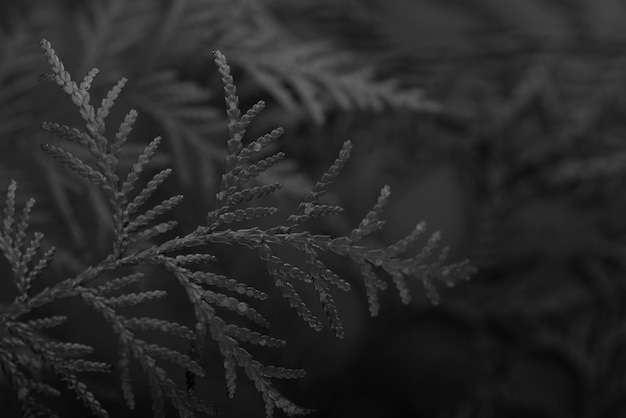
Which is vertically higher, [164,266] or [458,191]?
[458,191]

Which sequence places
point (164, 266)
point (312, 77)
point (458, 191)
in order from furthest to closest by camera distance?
1. point (458, 191)
2. point (312, 77)
3. point (164, 266)

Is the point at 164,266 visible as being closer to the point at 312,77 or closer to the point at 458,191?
the point at 312,77

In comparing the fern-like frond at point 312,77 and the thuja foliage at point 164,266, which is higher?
the fern-like frond at point 312,77

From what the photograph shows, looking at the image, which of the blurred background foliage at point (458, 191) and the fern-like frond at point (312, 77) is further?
the blurred background foliage at point (458, 191)

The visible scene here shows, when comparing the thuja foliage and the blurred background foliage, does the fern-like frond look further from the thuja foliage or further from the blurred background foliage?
the thuja foliage

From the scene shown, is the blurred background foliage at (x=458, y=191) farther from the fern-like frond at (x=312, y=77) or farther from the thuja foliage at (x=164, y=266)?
the thuja foliage at (x=164, y=266)

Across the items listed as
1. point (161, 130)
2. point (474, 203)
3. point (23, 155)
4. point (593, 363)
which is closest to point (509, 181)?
point (474, 203)

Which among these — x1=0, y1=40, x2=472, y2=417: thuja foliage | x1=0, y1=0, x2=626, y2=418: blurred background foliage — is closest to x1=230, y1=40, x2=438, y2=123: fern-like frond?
x1=0, y1=0, x2=626, y2=418: blurred background foliage

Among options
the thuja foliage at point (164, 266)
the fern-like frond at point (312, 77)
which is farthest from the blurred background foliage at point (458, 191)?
the thuja foliage at point (164, 266)

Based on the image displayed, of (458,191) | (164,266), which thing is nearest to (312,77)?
(458,191)

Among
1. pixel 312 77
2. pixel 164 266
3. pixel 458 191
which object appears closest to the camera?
pixel 164 266
